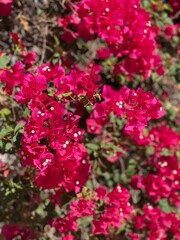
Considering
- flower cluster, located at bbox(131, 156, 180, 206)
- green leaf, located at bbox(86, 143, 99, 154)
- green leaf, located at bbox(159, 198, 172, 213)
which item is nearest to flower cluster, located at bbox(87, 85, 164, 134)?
green leaf, located at bbox(86, 143, 99, 154)

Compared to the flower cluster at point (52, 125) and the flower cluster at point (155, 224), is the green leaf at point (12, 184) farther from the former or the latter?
the flower cluster at point (155, 224)

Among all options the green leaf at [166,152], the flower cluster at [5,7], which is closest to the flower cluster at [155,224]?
the green leaf at [166,152]

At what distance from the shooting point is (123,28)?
2.28 m

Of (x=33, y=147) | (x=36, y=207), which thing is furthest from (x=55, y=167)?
(x=36, y=207)

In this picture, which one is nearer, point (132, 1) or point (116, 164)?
point (132, 1)

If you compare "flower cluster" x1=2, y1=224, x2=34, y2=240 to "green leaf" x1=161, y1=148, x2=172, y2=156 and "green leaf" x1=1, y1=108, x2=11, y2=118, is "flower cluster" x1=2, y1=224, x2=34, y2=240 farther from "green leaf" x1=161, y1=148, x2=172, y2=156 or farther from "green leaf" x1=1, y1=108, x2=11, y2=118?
"green leaf" x1=161, y1=148, x2=172, y2=156

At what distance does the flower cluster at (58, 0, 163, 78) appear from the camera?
2.17 metres

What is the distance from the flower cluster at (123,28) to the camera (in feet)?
7.13

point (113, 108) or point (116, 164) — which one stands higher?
point (113, 108)

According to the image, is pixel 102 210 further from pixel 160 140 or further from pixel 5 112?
pixel 160 140

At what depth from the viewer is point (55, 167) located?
1.72 meters

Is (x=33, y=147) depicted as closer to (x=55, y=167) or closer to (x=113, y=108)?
(x=55, y=167)

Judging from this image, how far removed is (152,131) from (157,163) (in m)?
0.22

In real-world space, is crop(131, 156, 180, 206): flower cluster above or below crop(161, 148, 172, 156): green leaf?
below
